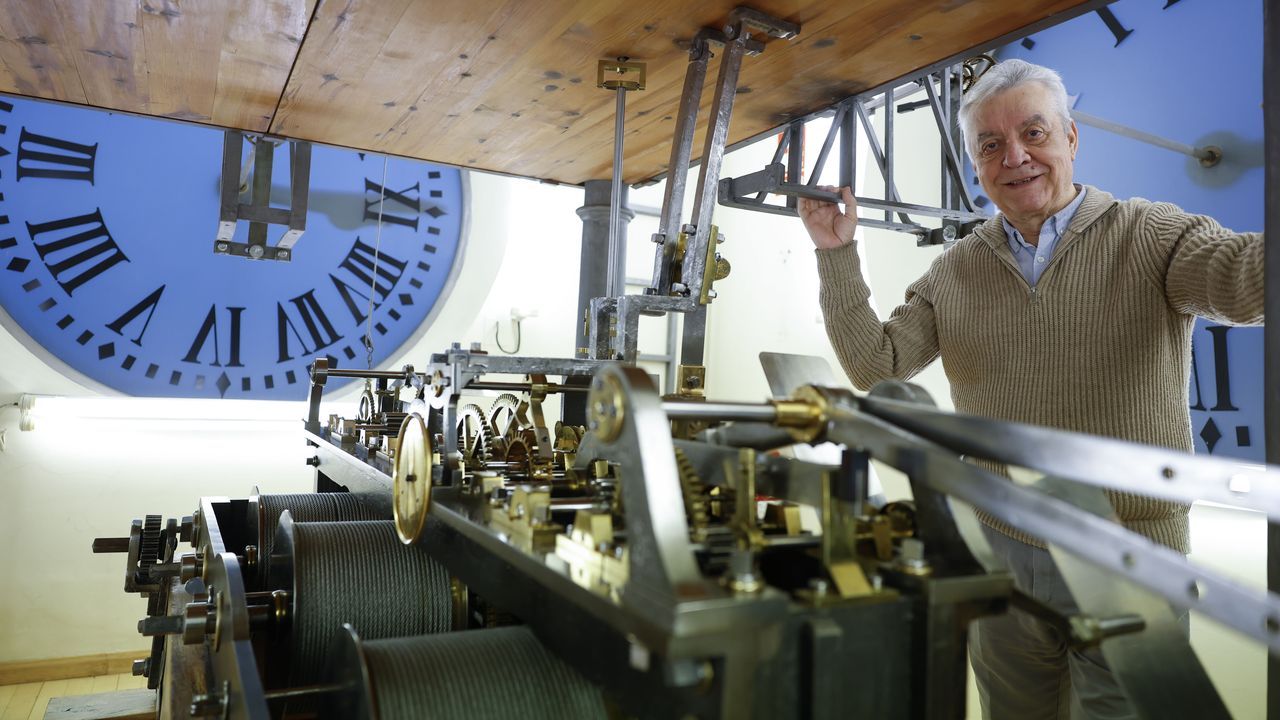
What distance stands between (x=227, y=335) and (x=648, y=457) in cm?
444

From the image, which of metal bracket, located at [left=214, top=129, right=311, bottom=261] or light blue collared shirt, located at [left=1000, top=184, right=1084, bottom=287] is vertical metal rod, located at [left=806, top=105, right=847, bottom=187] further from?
metal bracket, located at [left=214, top=129, right=311, bottom=261]

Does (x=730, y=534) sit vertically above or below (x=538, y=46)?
below

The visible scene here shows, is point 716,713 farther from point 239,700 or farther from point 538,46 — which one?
point 538,46

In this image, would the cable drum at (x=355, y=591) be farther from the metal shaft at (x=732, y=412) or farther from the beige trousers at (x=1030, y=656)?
the beige trousers at (x=1030, y=656)

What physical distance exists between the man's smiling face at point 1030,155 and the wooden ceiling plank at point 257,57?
1.53m

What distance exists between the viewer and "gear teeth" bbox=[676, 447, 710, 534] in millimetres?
1042

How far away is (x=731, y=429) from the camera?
1238mm

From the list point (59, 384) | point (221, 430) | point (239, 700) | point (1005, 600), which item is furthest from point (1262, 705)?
point (59, 384)

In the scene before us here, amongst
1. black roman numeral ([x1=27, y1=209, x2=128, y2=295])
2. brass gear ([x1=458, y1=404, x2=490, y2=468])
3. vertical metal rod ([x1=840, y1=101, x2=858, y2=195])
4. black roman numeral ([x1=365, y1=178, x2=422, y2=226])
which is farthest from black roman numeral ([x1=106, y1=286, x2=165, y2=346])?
vertical metal rod ([x1=840, y1=101, x2=858, y2=195])

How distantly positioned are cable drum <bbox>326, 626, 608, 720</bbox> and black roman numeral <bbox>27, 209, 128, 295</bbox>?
13.2 ft

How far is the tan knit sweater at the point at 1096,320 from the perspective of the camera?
166 centimetres

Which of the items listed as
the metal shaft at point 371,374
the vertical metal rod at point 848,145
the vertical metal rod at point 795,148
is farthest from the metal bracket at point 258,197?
the vertical metal rod at point 848,145

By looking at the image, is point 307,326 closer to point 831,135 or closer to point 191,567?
point 191,567

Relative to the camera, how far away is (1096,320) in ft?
5.81
